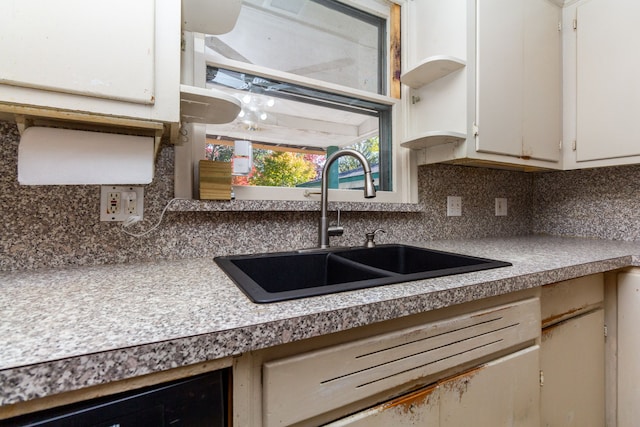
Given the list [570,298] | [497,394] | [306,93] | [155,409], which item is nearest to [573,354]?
[570,298]

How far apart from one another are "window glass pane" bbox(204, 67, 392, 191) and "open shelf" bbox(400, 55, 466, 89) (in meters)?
0.17

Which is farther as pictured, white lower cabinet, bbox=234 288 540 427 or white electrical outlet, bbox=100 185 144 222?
white electrical outlet, bbox=100 185 144 222

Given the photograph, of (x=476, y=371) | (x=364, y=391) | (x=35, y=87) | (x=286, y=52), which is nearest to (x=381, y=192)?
(x=286, y=52)

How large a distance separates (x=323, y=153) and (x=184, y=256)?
0.72 m

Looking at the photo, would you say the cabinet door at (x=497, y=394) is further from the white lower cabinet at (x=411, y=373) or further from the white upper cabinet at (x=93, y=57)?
the white upper cabinet at (x=93, y=57)

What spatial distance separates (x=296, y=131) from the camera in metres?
1.29

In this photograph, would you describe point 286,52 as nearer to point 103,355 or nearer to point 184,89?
point 184,89

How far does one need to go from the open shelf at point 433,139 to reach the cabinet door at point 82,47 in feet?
3.20

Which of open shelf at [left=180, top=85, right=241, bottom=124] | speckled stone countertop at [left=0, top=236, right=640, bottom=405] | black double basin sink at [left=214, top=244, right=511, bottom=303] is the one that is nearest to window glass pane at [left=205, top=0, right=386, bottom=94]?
open shelf at [left=180, top=85, right=241, bottom=124]

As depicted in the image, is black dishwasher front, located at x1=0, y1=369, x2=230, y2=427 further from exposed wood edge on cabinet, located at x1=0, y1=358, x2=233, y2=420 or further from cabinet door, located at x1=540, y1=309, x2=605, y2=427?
cabinet door, located at x1=540, y1=309, x2=605, y2=427

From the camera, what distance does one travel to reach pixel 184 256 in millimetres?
983

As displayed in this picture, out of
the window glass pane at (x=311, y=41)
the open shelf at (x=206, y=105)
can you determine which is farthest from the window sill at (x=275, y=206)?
the window glass pane at (x=311, y=41)

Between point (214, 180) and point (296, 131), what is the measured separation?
0.46 meters

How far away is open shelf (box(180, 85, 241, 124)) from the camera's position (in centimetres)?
75
